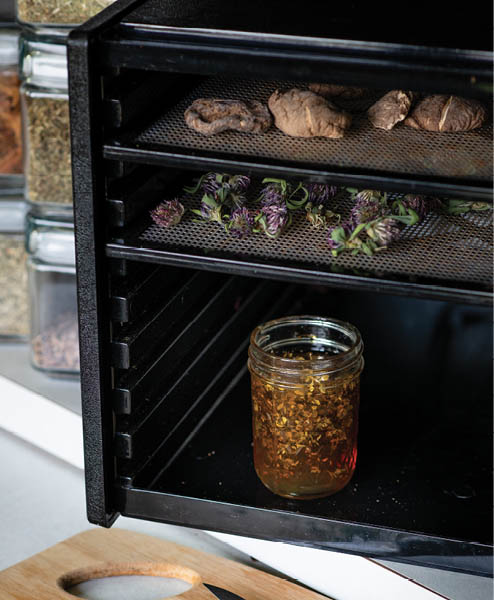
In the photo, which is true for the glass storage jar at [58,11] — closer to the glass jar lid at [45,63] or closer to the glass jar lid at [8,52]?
the glass jar lid at [45,63]

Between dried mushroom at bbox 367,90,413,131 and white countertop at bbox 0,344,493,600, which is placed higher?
dried mushroom at bbox 367,90,413,131

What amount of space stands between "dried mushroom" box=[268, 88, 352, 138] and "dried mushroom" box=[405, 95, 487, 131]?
0.20 ft

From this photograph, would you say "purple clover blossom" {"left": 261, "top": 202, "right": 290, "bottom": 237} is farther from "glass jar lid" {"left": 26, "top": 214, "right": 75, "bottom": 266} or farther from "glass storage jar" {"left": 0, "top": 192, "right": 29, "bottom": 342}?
"glass storage jar" {"left": 0, "top": 192, "right": 29, "bottom": 342}

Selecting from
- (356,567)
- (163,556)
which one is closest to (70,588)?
(163,556)

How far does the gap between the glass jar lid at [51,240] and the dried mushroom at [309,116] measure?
0.50 meters

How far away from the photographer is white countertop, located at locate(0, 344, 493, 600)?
913mm

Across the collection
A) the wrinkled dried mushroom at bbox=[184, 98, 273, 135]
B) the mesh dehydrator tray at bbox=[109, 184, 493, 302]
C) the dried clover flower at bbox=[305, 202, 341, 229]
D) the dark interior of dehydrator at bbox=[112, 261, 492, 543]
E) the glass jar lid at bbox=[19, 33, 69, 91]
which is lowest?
the dark interior of dehydrator at bbox=[112, 261, 492, 543]

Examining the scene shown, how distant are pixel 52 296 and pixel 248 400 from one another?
34cm

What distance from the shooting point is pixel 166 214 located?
0.81 meters

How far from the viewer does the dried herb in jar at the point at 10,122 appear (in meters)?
1.22

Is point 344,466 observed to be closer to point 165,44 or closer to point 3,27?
point 165,44

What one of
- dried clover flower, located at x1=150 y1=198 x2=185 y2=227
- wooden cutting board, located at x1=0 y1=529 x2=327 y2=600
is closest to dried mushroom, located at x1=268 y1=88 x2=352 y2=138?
dried clover flower, located at x1=150 y1=198 x2=185 y2=227

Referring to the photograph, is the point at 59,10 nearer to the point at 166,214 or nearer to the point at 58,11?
the point at 58,11

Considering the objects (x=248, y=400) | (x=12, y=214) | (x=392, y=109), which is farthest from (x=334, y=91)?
(x=12, y=214)
